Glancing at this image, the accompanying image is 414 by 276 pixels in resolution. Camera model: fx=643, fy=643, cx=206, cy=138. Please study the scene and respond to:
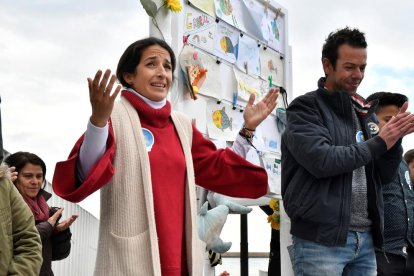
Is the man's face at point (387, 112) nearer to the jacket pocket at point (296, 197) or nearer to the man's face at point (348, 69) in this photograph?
the man's face at point (348, 69)

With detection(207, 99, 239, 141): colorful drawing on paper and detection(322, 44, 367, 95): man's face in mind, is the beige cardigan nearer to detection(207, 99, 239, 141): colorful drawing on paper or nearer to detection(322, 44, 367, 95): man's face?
detection(322, 44, 367, 95): man's face

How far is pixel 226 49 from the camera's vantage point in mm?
3848

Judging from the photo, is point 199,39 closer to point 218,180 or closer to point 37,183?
point 37,183

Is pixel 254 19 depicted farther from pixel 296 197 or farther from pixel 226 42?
pixel 296 197

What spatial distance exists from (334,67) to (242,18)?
1.63 meters

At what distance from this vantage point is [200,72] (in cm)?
343

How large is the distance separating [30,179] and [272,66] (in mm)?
1967

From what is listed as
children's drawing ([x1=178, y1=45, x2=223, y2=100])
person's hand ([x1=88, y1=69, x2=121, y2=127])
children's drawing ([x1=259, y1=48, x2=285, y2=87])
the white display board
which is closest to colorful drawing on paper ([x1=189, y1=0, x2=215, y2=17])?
the white display board

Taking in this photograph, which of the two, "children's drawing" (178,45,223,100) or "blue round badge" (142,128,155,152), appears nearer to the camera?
"blue round badge" (142,128,155,152)

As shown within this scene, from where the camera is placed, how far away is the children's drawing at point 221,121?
360cm

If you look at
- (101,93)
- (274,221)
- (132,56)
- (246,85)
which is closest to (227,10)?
(246,85)

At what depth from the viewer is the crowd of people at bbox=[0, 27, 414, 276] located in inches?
74.5

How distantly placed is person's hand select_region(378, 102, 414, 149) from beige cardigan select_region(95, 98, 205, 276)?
75cm

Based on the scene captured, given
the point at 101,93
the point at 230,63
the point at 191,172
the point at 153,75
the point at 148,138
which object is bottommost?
the point at 191,172
